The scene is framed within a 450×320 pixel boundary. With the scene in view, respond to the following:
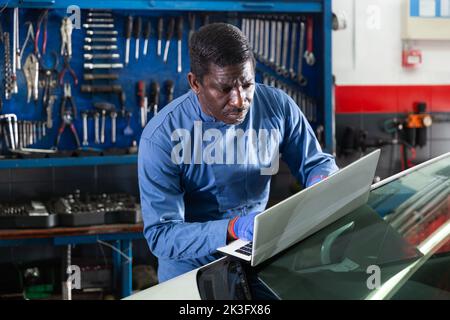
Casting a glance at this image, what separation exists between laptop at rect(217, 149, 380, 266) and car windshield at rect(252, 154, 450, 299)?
3cm

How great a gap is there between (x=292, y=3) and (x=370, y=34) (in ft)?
2.51

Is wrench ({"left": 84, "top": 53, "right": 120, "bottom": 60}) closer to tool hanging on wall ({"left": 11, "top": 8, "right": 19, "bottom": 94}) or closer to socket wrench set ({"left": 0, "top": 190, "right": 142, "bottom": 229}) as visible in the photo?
tool hanging on wall ({"left": 11, "top": 8, "right": 19, "bottom": 94})

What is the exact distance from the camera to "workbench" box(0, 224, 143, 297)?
9.34 feet

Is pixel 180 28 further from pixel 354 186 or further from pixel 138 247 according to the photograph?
pixel 354 186

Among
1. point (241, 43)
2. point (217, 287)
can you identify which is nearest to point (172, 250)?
point (217, 287)

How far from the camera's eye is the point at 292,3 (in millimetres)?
3342

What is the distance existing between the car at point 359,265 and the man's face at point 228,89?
1.50 feet

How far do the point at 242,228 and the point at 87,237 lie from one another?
5.50 ft

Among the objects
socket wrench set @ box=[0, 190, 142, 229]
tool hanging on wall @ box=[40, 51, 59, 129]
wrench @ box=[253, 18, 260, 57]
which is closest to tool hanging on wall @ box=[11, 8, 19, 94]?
tool hanging on wall @ box=[40, 51, 59, 129]

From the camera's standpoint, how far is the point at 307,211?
1196 mm

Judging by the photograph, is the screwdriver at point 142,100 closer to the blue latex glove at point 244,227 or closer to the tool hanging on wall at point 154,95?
the tool hanging on wall at point 154,95

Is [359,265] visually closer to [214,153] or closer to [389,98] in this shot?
[214,153]
